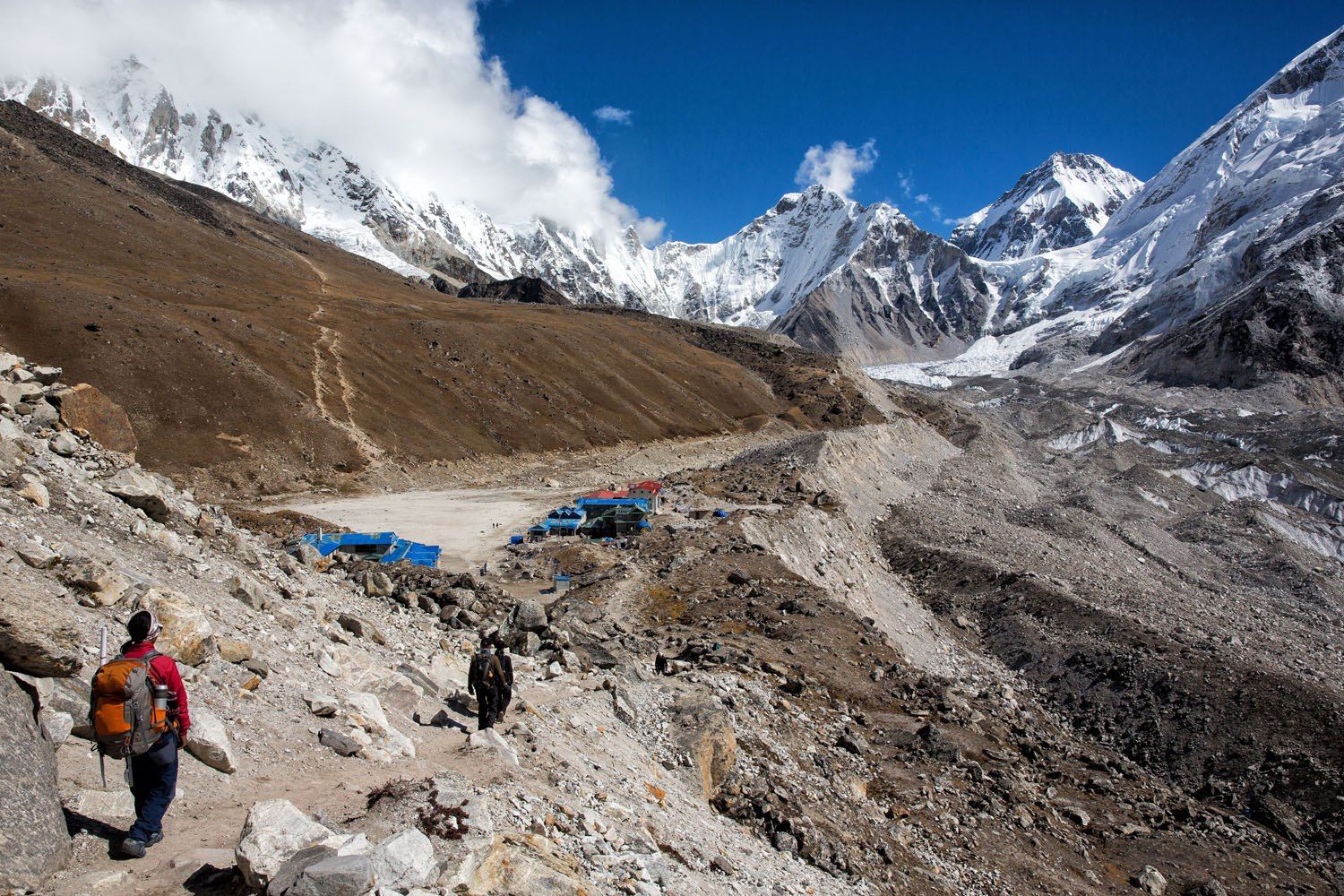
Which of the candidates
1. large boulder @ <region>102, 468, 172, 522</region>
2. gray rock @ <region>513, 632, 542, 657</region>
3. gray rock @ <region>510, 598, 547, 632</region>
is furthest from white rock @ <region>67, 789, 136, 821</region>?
gray rock @ <region>510, 598, 547, 632</region>

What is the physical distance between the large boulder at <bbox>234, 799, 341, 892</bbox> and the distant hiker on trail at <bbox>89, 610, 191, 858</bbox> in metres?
0.92

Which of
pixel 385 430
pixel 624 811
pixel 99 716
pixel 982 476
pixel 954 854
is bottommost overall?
pixel 954 854

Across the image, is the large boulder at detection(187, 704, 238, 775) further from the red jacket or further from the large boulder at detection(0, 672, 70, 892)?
the large boulder at detection(0, 672, 70, 892)

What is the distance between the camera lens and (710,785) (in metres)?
14.9

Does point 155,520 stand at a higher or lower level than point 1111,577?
lower

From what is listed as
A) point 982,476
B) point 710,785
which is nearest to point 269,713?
point 710,785

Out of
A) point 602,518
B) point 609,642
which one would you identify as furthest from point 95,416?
point 602,518

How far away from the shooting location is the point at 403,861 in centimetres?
685

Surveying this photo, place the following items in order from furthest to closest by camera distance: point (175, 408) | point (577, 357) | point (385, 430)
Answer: point (577, 357) → point (385, 430) → point (175, 408)

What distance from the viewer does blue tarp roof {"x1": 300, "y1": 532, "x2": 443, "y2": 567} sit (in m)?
31.0

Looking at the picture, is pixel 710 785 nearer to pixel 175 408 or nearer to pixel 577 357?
pixel 175 408

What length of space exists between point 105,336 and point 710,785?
5633 centimetres

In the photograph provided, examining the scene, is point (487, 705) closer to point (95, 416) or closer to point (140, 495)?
point (140, 495)

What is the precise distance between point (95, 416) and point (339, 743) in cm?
1262
